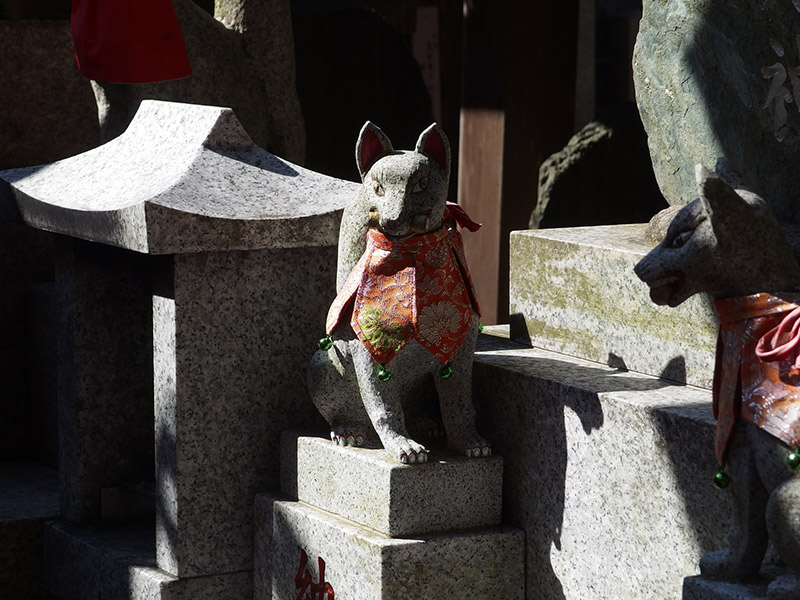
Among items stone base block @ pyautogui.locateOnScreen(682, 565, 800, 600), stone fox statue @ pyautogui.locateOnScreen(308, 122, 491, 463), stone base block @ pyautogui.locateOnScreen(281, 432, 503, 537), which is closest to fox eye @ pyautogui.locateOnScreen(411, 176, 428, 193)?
stone fox statue @ pyautogui.locateOnScreen(308, 122, 491, 463)

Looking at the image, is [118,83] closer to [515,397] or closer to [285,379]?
[285,379]

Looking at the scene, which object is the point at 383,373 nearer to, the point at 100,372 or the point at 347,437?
the point at 347,437

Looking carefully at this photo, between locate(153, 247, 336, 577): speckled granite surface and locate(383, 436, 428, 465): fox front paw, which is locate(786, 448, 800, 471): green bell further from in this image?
locate(153, 247, 336, 577): speckled granite surface

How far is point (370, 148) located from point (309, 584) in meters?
1.30

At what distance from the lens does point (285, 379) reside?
14.1 ft

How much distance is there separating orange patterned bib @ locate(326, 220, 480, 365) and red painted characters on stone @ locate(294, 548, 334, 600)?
2.22 ft

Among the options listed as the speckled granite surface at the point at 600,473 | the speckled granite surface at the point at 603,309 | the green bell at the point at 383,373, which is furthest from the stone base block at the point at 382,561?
the speckled granite surface at the point at 603,309

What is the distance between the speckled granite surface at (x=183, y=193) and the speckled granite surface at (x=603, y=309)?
2.22 ft

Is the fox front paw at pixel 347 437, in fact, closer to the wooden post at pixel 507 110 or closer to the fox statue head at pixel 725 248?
the fox statue head at pixel 725 248

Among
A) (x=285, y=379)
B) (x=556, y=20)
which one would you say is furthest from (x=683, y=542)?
(x=556, y=20)

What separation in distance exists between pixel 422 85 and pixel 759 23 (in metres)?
4.18

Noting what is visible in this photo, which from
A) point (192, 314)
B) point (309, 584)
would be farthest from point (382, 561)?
point (192, 314)

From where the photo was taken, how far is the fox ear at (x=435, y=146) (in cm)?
375

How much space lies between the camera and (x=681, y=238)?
294 centimetres
